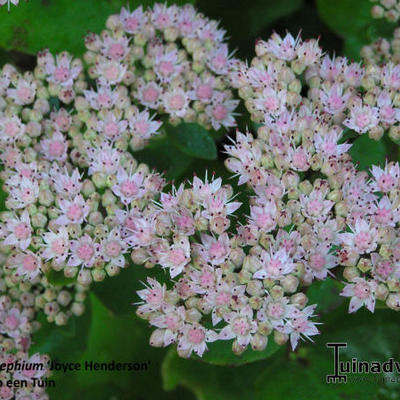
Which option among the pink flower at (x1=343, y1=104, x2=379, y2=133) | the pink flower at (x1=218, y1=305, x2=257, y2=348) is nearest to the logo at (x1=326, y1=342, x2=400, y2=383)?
the pink flower at (x1=218, y1=305, x2=257, y2=348)

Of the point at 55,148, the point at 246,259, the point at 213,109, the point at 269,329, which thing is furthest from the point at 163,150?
the point at 269,329

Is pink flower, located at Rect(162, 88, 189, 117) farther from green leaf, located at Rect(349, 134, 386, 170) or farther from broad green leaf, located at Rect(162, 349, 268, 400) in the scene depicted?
broad green leaf, located at Rect(162, 349, 268, 400)

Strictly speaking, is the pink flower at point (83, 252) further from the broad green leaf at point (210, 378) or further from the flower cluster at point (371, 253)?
the flower cluster at point (371, 253)

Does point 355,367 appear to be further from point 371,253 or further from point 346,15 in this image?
point 346,15

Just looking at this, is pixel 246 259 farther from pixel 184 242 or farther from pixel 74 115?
pixel 74 115

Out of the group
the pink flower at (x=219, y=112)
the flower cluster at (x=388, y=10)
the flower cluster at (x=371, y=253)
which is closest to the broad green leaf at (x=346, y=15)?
the flower cluster at (x=388, y=10)

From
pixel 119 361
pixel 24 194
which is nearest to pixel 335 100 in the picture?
pixel 24 194
